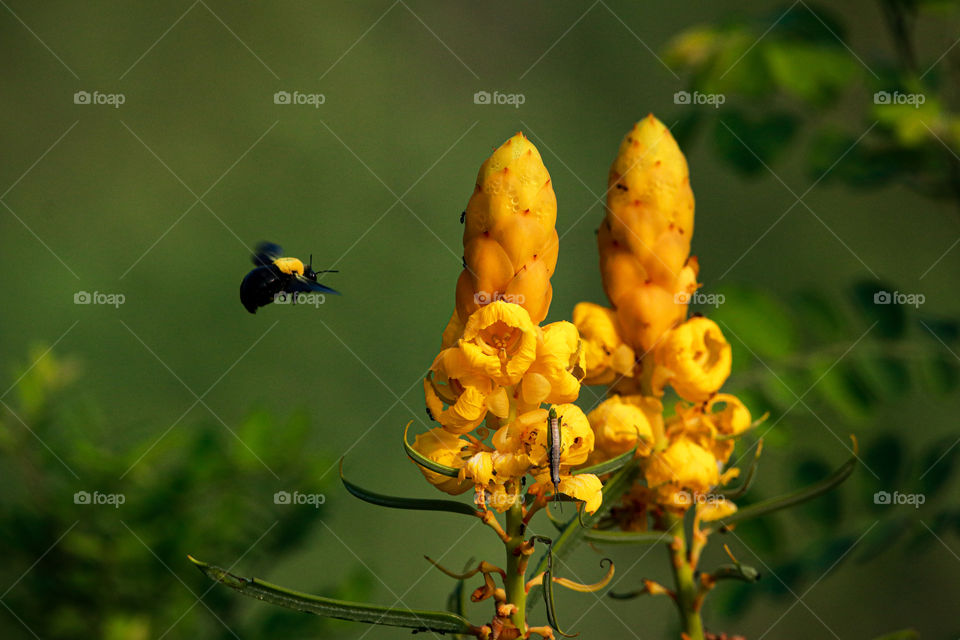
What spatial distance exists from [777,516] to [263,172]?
105 inches

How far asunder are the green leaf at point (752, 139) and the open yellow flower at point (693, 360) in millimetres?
816

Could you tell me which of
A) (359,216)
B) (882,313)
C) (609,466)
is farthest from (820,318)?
(359,216)

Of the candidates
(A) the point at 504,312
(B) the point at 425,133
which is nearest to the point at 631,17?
(B) the point at 425,133

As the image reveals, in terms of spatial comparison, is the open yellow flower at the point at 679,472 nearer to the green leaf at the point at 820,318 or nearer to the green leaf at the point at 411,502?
the green leaf at the point at 411,502

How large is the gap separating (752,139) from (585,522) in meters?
1.15

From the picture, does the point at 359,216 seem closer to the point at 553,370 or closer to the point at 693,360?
the point at 693,360

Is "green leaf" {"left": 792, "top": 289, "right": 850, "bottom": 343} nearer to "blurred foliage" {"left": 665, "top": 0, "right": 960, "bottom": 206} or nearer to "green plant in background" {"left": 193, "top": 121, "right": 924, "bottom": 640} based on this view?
"blurred foliage" {"left": 665, "top": 0, "right": 960, "bottom": 206}

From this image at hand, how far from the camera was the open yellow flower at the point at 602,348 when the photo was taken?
1010 millimetres

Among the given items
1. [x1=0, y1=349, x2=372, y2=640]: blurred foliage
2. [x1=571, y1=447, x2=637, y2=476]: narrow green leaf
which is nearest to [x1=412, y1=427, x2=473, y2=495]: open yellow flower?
[x1=571, y1=447, x2=637, y2=476]: narrow green leaf

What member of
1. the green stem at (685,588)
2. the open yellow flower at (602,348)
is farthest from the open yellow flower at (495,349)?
the green stem at (685,588)

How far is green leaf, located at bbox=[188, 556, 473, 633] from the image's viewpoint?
76cm

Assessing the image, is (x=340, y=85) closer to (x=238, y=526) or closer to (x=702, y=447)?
(x=238, y=526)

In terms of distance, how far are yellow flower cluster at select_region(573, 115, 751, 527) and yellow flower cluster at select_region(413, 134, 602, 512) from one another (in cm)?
18

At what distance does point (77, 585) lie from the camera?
4.63ft
